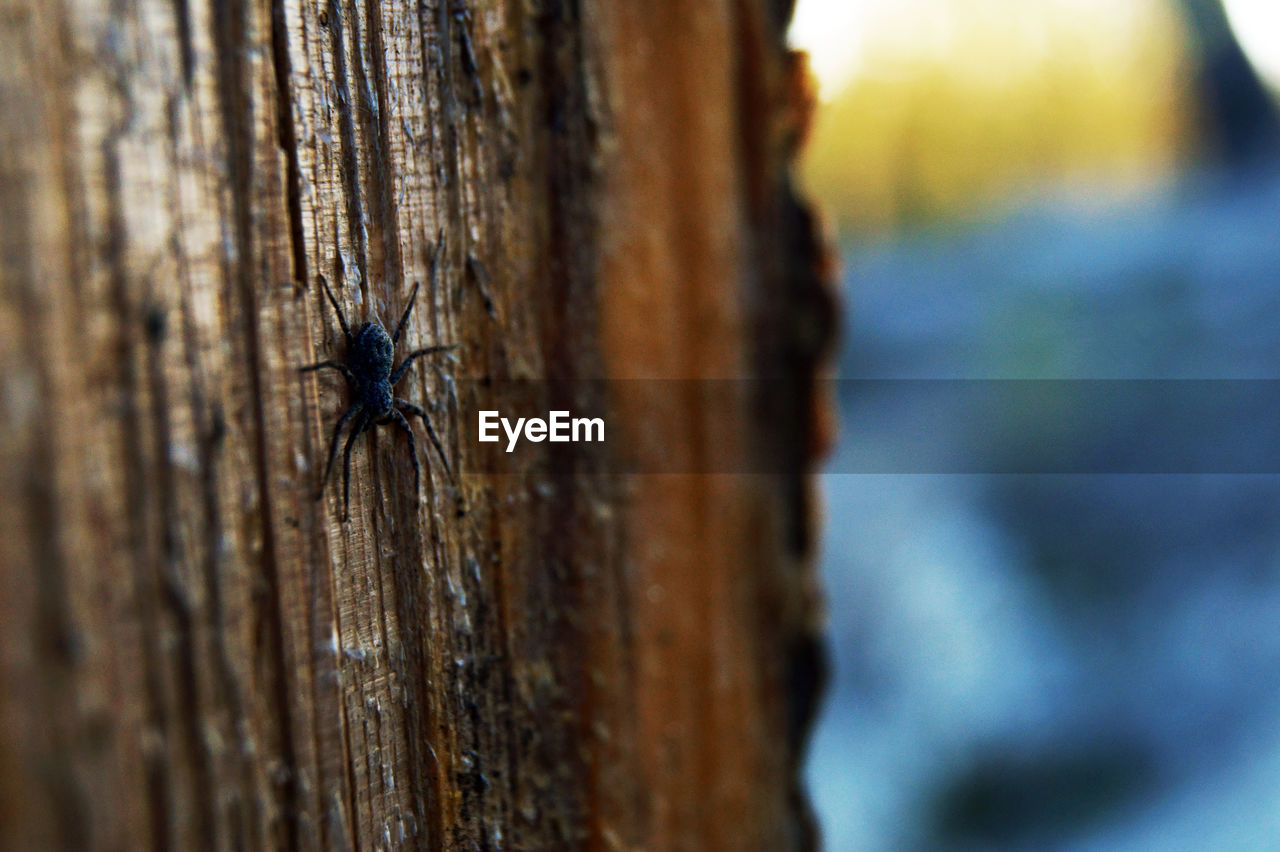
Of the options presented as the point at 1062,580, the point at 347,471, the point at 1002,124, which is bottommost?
the point at 1062,580

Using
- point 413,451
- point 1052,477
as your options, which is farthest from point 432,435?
point 1052,477

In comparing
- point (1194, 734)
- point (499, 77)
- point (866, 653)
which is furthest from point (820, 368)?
point (1194, 734)

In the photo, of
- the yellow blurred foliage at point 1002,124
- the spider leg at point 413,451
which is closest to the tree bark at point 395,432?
the spider leg at point 413,451

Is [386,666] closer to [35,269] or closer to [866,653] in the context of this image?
[35,269]

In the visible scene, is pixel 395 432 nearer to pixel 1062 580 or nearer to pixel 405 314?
pixel 405 314

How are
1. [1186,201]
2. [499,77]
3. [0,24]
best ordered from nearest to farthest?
1. [0,24]
2. [499,77]
3. [1186,201]
